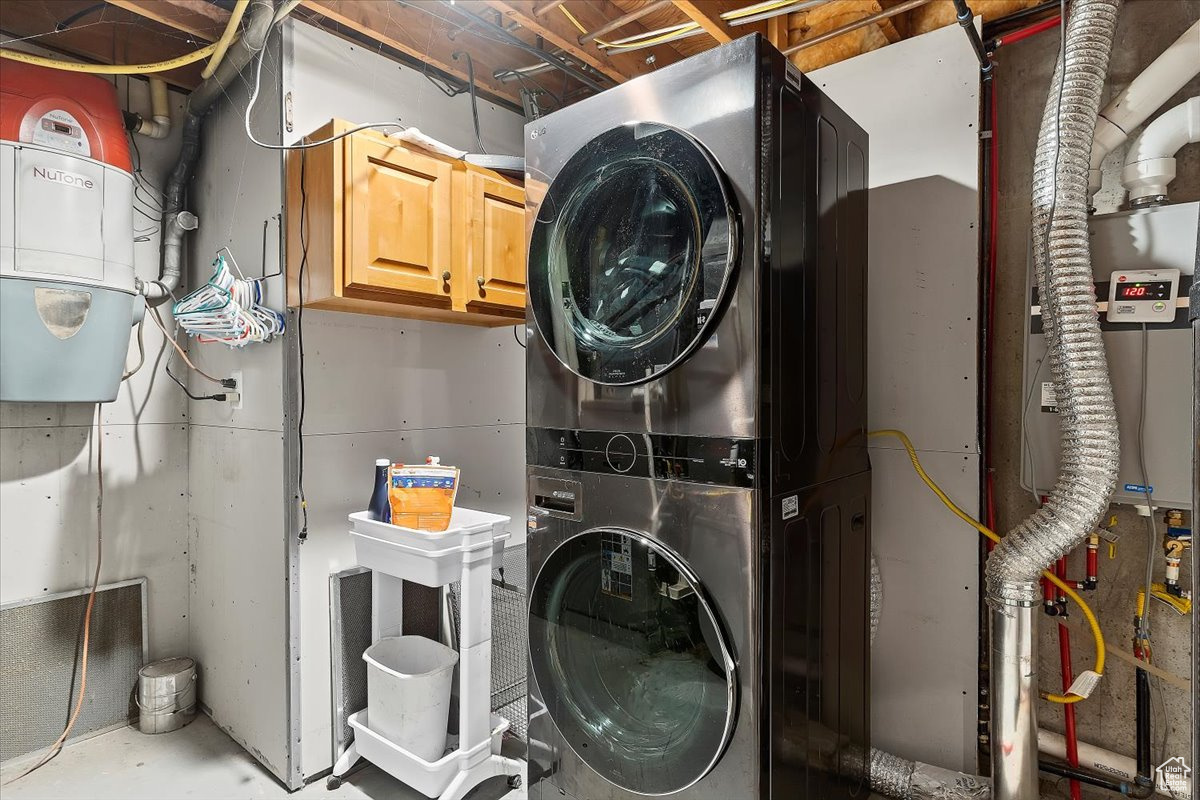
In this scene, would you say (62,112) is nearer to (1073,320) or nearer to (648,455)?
(648,455)

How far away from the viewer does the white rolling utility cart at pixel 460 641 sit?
206 centimetres

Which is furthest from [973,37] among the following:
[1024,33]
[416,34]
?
[416,34]

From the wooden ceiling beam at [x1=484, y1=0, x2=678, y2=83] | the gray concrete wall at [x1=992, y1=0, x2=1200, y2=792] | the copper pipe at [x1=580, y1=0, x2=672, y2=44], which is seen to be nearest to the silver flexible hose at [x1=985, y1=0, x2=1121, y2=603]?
the gray concrete wall at [x1=992, y1=0, x2=1200, y2=792]

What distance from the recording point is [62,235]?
2074mm

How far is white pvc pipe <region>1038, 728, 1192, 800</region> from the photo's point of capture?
1767 millimetres

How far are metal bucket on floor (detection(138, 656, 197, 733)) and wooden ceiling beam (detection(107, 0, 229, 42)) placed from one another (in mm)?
2419

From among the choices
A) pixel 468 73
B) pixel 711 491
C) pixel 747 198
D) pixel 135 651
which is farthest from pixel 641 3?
pixel 135 651

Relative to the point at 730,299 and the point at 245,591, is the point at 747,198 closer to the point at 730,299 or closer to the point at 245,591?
the point at 730,299

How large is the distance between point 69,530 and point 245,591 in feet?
2.53

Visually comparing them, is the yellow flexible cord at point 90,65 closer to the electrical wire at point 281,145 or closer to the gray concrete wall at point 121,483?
the electrical wire at point 281,145

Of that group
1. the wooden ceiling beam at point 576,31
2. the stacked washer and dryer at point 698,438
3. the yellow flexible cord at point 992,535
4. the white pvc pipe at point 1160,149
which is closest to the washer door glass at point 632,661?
the stacked washer and dryer at point 698,438

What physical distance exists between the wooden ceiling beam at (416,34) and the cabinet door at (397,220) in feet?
1.71

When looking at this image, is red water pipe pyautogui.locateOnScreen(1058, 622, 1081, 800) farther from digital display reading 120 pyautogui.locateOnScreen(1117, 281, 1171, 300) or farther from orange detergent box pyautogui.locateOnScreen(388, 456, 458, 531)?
orange detergent box pyautogui.locateOnScreen(388, 456, 458, 531)

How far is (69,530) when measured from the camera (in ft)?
8.25
